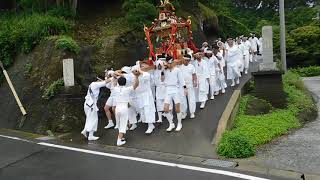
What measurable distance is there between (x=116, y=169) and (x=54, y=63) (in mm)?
8365

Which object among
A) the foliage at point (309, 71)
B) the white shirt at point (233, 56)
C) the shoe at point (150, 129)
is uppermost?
the white shirt at point (233, 56)

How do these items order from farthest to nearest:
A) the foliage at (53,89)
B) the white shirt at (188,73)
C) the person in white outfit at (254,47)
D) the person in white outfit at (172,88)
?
the person in white outfit at (254,47) → the foliage at (53,89) → the white shirt at (188,73) → the person in white outfit at (172,88)

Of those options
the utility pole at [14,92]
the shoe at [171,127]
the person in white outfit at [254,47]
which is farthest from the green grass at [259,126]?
the person in white outfit at [254,47]

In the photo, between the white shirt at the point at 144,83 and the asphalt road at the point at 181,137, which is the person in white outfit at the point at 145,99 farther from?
the asphalt road at the point at 181,137

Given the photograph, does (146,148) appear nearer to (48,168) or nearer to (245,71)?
(48,168)

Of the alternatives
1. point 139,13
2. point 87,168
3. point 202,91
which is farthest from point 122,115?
point 139,13

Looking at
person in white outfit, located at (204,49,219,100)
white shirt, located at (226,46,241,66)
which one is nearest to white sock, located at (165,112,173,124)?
person in white outfit, located at (204,49,219,100)

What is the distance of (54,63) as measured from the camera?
1642 centimetres

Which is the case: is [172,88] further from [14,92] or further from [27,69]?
[27,69]

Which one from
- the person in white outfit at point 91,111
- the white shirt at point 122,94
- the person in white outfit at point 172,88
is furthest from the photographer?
the person in white outfit at point 91,111

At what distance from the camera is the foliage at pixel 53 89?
15.2 metres

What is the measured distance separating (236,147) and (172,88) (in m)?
2.91

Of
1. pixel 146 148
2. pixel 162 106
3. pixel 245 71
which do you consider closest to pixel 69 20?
pixel 245 71

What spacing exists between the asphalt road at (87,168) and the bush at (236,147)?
3.79ft
